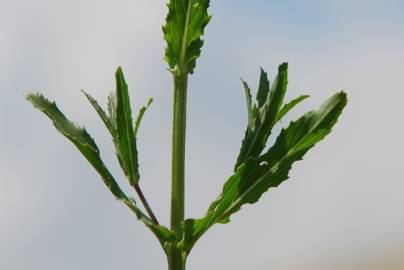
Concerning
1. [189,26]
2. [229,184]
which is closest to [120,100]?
[189,26]

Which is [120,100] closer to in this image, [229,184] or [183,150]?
[183,150]

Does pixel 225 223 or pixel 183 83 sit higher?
pixel 183 83

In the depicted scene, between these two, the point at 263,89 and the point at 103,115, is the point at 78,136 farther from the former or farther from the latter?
the point at 263,89

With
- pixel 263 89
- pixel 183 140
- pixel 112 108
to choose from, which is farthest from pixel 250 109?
pixel 112 108

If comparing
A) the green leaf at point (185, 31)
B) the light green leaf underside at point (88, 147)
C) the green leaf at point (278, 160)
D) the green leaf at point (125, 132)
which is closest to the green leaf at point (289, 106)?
the green leaf at point (278, 160)

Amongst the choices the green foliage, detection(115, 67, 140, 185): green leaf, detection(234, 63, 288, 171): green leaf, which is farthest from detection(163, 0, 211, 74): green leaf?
detection(234, 63, 288, 171): green leaf

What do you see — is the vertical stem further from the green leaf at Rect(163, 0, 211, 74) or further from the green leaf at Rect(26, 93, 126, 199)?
the green leaf at Rect(26, 93, 126, 199)

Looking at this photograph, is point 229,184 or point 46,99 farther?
point 46,99

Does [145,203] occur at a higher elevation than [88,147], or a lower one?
lower
